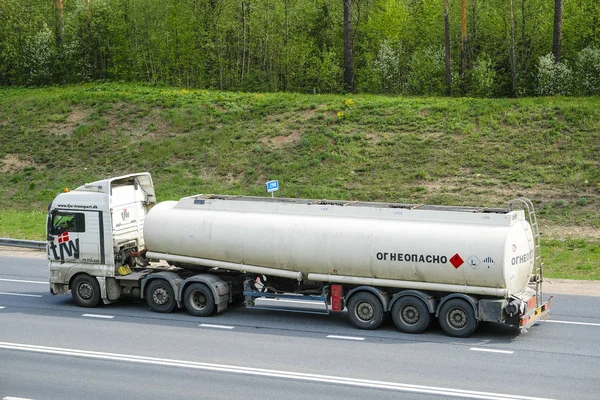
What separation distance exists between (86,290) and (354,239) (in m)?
7.51

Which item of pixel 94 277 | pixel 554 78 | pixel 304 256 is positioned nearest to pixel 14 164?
pixel 94 277

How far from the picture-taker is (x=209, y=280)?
1967cm

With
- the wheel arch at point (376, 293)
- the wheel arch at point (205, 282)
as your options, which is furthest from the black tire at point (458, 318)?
the wheel arch at point (205, 282)

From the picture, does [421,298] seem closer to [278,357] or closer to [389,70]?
[278,357]

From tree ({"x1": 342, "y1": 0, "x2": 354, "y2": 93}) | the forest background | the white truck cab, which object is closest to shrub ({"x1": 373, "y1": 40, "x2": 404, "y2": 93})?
the forest background

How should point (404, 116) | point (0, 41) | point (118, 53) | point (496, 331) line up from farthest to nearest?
point (0, 41) → point (118, 53) → point (404, 116) → point (496, 331)

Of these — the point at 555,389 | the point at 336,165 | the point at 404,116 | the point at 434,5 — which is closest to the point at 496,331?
the point at 555,389

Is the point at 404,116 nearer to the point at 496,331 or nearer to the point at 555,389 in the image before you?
the point at 496,331

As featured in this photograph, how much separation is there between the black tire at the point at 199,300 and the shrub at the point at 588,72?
25695 millimetres

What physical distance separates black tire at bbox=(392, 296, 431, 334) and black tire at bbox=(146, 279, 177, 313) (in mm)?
5656

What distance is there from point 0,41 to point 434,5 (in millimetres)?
30782

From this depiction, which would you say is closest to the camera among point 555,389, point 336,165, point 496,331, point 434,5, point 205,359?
point 555,389

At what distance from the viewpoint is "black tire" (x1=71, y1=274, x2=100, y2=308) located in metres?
20.9

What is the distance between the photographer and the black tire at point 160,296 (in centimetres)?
2019
